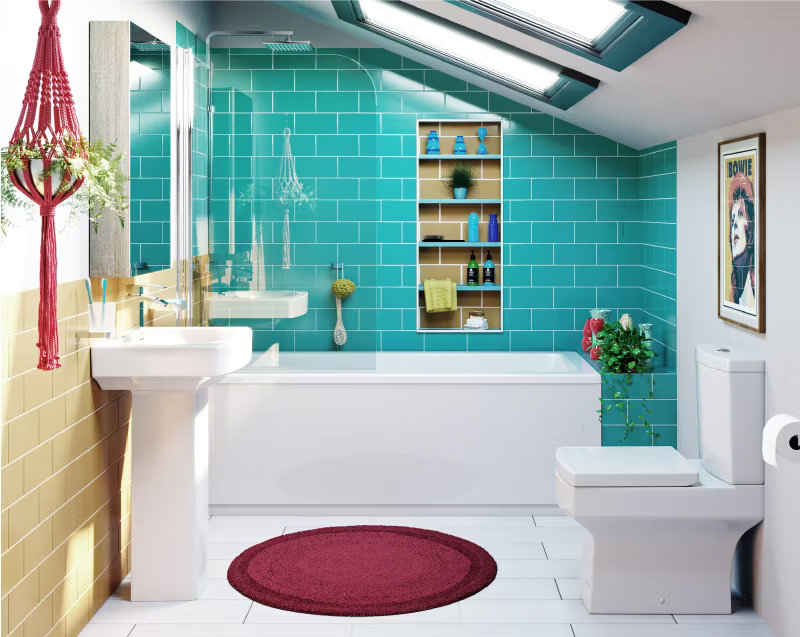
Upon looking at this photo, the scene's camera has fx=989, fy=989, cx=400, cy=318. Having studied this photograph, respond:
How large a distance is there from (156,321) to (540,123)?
2.88 metres

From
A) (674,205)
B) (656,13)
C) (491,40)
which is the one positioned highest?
(491,40)

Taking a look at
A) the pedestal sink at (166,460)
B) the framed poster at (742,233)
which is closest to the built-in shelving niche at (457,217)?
the framed poster at (742,233)

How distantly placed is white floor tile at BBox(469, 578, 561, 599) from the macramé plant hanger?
2.08 m

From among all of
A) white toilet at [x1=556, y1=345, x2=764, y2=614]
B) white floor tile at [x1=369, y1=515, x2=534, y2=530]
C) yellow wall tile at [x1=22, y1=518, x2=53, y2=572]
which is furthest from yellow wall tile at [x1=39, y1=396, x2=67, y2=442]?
white floor tile at [x1=369, y1=515, x2=534, y2=530]

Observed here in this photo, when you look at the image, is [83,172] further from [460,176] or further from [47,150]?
[460,176]

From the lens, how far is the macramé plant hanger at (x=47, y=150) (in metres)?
2.93

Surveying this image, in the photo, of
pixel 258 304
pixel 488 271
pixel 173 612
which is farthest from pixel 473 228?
pixel 173 612

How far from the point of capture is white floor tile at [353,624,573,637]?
3.74 metres

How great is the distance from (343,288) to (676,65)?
2.04m

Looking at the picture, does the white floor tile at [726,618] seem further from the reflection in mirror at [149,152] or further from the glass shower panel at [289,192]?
the reflection in mirror at [149,152]

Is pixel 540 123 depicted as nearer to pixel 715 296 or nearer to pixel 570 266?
pixel 570 266

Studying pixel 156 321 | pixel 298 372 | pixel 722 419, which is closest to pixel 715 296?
pixel 722 419

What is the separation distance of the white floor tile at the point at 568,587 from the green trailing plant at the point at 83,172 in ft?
7.67

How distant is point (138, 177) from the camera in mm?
4199
